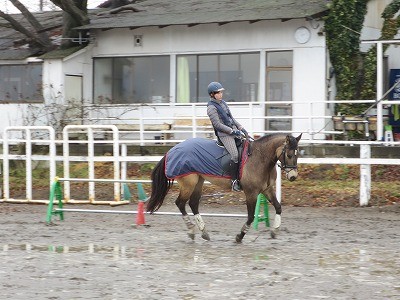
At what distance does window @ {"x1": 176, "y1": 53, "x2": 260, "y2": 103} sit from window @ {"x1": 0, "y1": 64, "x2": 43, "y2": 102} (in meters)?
5.06

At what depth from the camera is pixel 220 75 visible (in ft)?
96.7

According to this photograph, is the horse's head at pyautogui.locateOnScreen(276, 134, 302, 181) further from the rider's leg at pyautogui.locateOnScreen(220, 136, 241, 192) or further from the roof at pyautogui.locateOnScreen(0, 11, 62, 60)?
the roof at pyautogui.locateOnScreen(0, 11, 62, 60)

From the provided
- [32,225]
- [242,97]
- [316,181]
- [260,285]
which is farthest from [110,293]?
[242,97]

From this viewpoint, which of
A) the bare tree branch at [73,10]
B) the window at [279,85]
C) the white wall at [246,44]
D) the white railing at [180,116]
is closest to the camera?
the white railing at [180,116]

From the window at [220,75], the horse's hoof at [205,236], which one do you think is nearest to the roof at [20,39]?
the window at [220,75]

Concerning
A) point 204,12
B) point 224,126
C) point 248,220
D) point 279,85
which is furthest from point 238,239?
point 204,12

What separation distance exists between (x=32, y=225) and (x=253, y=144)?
5154 millimetres

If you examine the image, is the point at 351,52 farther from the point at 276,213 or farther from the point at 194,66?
the point at 276,213

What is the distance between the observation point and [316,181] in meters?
22.0

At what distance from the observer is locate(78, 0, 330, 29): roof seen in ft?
90.1

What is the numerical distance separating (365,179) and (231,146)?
578cm

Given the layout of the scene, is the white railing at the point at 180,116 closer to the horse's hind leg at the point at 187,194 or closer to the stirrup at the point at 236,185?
the horse's hind leg at the point at 187,194

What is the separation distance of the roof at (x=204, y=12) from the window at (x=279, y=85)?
152 cm

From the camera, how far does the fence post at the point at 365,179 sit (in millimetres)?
18766
